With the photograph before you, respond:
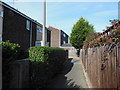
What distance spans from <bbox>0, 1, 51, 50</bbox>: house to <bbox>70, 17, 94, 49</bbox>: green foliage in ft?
29.6

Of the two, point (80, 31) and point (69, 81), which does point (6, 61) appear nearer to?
point (69, 81)

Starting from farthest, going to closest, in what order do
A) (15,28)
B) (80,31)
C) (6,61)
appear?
(80,31) < (15,28) < (6,61)

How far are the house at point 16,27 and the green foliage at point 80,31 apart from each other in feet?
29.6

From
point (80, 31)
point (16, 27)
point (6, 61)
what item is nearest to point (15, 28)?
point (16, 27)

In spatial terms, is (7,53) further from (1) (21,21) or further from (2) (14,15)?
(1) (21,21)

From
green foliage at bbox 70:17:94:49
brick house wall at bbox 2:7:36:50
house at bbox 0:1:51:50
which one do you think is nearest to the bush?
house at bbox 0:1:51:50

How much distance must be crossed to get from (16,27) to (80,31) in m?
14.9

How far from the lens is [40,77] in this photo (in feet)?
16.8

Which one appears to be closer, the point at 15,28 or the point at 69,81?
the point at 69,81

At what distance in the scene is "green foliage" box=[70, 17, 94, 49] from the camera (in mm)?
26609

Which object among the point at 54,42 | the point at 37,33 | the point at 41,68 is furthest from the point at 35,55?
the point at 54,42

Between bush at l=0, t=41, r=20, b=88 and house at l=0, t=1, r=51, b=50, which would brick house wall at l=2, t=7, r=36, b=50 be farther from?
bush at l=0, t=41, r=20, b=88

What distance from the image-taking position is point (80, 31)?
26750 millimetres

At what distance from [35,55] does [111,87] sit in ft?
12.8
